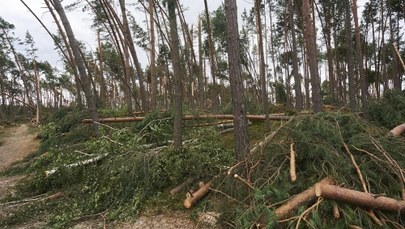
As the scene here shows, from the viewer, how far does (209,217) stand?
378cm

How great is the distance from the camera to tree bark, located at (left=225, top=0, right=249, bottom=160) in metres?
4.33

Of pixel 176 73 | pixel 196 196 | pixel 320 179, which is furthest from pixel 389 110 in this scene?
pixel 196 196

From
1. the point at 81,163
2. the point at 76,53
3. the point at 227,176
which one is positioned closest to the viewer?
the point at 227,176

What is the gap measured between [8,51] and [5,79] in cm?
548

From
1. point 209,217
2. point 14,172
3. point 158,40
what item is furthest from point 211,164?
point 158,40

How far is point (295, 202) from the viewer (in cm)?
307

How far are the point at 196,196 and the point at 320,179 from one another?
1.65 metres

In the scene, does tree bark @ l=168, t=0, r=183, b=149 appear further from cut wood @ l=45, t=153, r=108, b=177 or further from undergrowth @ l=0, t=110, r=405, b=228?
cut wood @ l=45, t=153, r=108, b=177

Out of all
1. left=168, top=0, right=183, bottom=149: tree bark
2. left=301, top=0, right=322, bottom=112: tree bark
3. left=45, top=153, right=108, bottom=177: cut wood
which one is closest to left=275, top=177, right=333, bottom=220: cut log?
left=168, top=0, right=183, bottom=149: tree bark

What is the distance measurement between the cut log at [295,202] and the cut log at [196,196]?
4.44ft

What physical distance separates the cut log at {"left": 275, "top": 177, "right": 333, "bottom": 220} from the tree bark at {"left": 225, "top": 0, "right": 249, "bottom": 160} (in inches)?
50.7

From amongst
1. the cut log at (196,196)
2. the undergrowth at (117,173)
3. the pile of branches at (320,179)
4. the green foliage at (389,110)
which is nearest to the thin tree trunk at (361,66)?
the green foliage at (389,110)

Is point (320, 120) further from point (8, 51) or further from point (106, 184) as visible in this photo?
point (8, 51)

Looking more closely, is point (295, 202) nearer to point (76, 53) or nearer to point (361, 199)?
point (361, 199)
